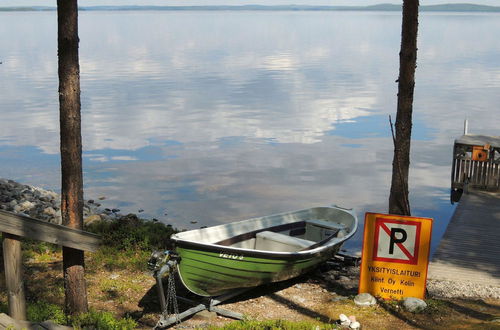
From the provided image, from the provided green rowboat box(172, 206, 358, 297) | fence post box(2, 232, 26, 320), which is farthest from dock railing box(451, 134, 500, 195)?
fence post box(2, 232, 26, 320)

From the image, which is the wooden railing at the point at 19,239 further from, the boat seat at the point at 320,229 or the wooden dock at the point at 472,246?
the wooden dock at the point at 472,246

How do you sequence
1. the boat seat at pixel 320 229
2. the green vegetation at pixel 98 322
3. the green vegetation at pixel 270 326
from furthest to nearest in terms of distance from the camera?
1. the boat seat at pixel 320 229
2. the green vegetation at pixel 270 326
3. the green vegetation at pixel 98 322

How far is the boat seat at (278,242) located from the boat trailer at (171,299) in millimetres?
1401

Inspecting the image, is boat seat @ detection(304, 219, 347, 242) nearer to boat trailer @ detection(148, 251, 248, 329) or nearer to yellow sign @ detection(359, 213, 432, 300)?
yellow sign @ detection(359, 213, 432, 300)

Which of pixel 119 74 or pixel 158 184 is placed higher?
pixel 119 74

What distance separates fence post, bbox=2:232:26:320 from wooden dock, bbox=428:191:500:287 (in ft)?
26.5

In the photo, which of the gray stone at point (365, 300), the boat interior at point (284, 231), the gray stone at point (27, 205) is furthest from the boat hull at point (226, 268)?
the gray stone at point (27, 205)

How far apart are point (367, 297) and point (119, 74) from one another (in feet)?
169

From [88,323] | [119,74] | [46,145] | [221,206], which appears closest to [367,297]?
[88,323]

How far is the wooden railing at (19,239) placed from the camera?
242 inches

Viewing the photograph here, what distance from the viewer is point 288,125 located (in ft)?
113

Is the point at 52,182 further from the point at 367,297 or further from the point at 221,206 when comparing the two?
the point at 367,297

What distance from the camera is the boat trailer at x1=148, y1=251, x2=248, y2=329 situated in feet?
29.7

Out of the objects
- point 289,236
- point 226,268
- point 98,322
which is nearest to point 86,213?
point 289,236
